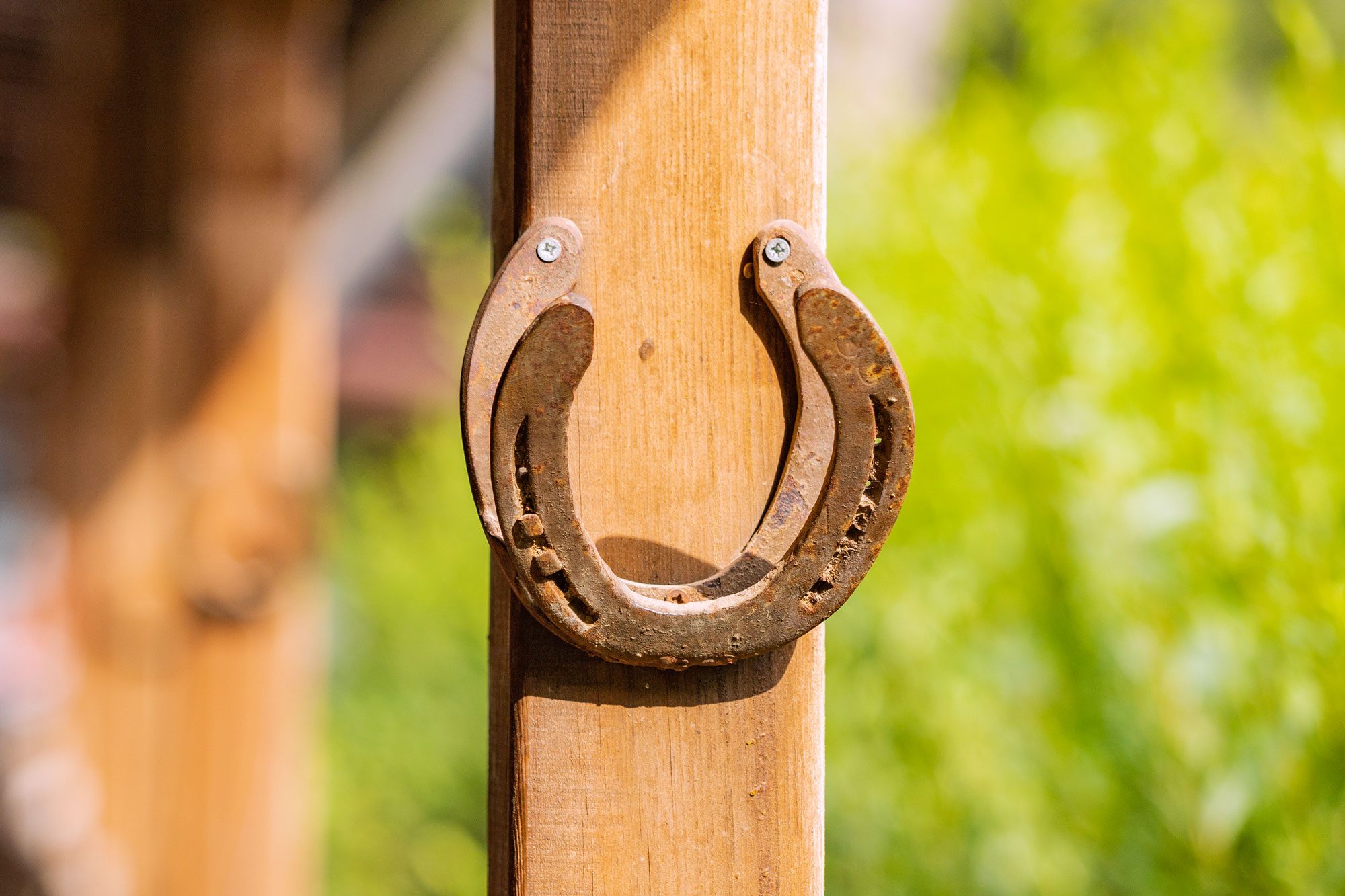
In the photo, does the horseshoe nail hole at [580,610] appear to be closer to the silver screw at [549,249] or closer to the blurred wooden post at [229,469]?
the silver screw at [549,249]

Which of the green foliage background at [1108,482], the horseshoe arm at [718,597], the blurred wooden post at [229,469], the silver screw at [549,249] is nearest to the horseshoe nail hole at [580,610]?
the horseshoe arm at [718,597]

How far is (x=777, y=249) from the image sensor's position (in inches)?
24.8

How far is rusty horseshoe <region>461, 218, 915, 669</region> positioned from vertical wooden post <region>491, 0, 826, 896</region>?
0.08 feet

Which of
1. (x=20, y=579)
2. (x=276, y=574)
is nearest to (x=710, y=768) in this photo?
(x=276, y=574)

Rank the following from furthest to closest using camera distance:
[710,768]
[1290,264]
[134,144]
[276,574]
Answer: [134,144], [276,574], [1290,264], [710,768]

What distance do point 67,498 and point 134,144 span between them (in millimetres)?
1088

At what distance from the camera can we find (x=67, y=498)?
11.1ft

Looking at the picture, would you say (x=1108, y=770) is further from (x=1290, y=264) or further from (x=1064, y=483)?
(x=1290, y=264)

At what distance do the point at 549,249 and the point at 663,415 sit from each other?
0.37 ft

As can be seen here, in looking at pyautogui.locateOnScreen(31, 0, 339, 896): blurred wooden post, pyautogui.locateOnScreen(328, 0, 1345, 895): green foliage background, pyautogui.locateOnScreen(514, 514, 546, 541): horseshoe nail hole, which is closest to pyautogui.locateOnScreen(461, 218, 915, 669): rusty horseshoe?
pyautogui.locateOnScreen(514, 514, 546, 541): horseshoe nail hole

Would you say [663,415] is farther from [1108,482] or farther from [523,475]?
[1108,482]

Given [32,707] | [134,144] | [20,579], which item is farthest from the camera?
[20,579]

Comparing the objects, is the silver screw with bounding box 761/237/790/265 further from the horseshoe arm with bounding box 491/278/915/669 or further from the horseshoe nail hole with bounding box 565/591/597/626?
the horseshoe nail hole with bounding box 565/591/597/626

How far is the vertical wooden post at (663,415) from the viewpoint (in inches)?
25.1
